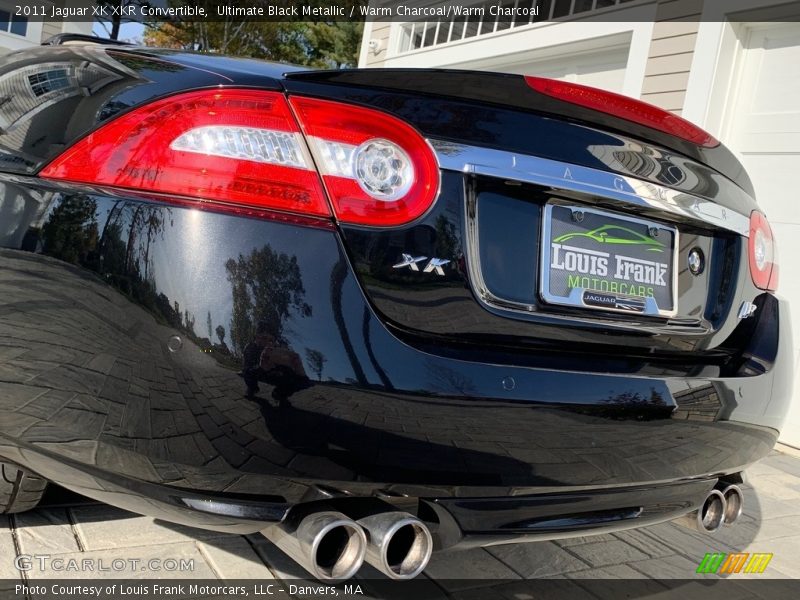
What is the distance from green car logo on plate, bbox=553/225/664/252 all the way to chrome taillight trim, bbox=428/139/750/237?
0.21 ft

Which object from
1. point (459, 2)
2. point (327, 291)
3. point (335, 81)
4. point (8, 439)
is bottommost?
point (8, 439)

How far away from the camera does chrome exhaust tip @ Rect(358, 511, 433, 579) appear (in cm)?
138

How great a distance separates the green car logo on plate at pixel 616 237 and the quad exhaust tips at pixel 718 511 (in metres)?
0.71

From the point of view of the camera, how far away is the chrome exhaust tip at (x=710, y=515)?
197cm

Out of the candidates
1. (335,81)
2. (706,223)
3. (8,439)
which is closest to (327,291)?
(335,81)

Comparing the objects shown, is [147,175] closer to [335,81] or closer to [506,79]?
[335,81]

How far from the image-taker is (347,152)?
1394mm

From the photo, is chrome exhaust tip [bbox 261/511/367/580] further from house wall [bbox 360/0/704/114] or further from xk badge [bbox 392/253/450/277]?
house wall [bbox 360/0/704/114]

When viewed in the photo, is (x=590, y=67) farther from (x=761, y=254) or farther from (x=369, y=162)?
(x=369, y=162)

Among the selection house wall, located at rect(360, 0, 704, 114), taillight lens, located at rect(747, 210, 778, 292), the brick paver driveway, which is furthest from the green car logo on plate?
house wall, located at rect(360, 0, 704, 114)

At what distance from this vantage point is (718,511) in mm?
1991

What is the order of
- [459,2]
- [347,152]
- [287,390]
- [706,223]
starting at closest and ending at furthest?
[287,390]
[347,152]
[706,223]
[459,2]

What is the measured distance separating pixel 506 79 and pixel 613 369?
0.64 m

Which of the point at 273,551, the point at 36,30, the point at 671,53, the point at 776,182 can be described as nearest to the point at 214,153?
the point at 273,551
